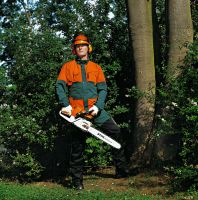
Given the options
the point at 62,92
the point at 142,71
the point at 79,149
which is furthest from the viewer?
the point at 142,71

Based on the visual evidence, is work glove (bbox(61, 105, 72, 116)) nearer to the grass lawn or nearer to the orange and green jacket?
the orange and green jacket

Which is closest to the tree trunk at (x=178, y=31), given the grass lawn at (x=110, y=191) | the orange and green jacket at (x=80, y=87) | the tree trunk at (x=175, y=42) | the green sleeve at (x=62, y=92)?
the tree trunk at (x=175, y=42)

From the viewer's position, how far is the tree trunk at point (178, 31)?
7.45 meters

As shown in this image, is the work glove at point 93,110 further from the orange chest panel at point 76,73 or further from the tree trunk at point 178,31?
the tree trunk at point 178,31

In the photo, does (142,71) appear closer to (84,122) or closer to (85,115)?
(85,115)

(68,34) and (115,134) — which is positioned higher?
(68,34)

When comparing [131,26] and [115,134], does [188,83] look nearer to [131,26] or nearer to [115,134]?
[115,134]

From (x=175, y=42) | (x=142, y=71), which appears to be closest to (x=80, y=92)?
(x=142, y=71)

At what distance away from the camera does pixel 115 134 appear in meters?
7.48

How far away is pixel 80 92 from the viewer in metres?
7.15

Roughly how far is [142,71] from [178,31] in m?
0.93

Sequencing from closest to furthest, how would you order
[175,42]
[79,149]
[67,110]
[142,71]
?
[67,110] → [79,149] → [175,42] → [142,71]

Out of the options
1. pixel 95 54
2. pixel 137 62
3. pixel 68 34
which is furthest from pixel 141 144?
pixel 68 34

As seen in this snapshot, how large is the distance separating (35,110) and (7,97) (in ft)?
2.24
